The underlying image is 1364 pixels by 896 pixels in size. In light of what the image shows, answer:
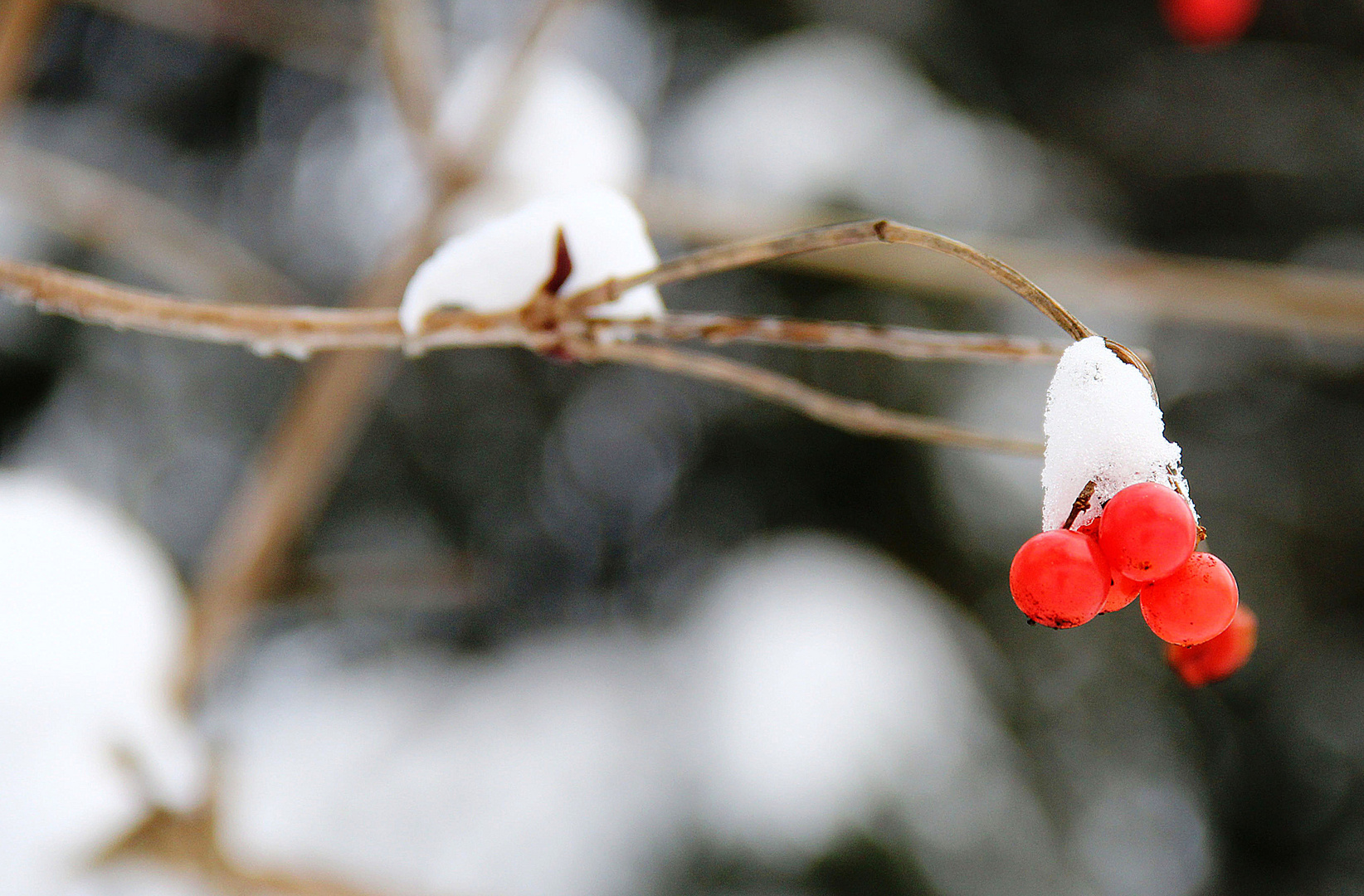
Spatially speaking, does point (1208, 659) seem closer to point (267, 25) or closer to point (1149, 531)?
point (1149, 531)

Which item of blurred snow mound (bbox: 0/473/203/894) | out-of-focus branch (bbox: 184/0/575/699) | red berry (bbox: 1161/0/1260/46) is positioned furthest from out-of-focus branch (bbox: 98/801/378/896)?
red berry (bbox: 1161/0/1260/46)

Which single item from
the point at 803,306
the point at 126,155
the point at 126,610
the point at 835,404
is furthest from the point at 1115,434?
the point at 126,155

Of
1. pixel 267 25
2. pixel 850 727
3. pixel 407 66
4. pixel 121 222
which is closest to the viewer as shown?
pixel 407 66

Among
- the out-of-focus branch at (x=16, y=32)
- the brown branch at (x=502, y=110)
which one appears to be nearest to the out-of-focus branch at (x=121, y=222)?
the out-of-focus branch at (x=16, y=32)

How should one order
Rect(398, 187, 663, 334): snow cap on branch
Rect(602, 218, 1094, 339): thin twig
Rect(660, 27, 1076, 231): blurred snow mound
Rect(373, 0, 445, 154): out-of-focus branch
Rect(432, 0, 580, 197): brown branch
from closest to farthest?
1. Rect(602, 218, 1094, 339): thin twig
2. Rect(398, 187, 663, 334): snow cap on branch
3. Rect(373, 0, 445, 154): out-of-focus branch
4. Rect(432, 0, 580, 197): brown branch
5. Rect(660, 27, 1076, 231): blurred snow mound

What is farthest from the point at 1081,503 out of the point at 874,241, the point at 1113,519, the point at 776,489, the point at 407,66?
the point at 776,489

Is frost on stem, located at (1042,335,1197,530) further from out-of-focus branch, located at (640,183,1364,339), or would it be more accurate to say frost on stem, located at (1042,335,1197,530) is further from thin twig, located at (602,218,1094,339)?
out-of-focus branch, located at (640,183,1364,339)
